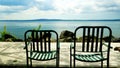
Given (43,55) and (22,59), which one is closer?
(43,55)

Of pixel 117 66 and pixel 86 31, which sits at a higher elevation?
pixel 86 31

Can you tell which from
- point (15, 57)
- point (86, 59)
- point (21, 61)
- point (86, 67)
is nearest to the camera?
point (86, 59)

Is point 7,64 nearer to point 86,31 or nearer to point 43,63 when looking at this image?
point 43,63

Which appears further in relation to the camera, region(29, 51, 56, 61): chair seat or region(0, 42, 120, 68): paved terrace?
region(0, 42, 120, 68): paved terrace

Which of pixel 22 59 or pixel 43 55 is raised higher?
pixel 43 55

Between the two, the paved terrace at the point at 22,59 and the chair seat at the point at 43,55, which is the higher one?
the chair seat at the point at 43,55

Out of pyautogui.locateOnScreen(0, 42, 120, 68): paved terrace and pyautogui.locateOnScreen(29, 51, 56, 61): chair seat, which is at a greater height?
pyautogui.locateOnScreen(29, 51, 56, 61): chair seat

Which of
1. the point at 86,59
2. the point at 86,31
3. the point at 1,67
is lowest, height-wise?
the point at 1,67

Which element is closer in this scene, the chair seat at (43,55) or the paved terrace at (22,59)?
the chair seat at (43,55)

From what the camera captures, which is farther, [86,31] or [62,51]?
[62,51]

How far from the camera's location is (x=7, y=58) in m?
6.36

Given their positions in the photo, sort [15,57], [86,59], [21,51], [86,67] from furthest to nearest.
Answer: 1. [21,51]
2. [15,57]
3. [86,67]
4. [86,59]

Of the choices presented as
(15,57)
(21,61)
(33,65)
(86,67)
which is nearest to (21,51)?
(15,57)

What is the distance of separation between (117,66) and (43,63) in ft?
5.55
